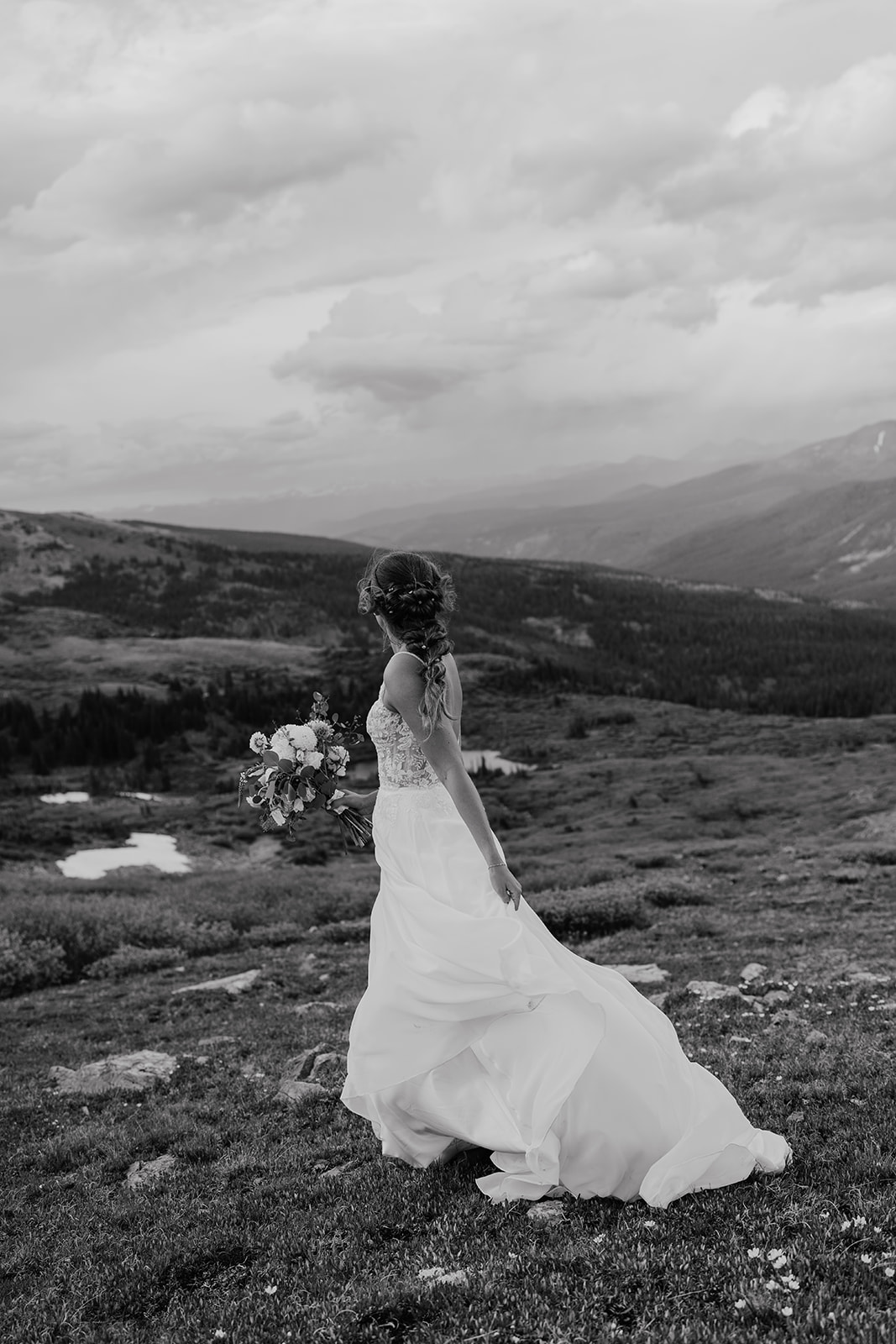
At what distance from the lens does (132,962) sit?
2289 cm

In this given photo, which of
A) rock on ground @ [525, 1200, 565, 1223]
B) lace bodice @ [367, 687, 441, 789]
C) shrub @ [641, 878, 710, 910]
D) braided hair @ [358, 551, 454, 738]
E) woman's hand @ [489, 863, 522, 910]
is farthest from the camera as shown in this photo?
shrub @ [641, 878, 710, 910]

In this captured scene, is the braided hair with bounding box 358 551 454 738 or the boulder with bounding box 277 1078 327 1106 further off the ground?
the braided hair with bounding box 358 551 454 738

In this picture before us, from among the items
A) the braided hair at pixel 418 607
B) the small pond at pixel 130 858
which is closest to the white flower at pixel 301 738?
the braided hair at pixel 418 607

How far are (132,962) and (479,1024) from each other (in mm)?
17804

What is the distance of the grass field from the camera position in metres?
5.59

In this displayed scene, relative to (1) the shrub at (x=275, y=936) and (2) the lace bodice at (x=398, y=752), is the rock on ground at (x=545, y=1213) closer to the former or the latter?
(2) the lace bodice at (x=398, y=752)

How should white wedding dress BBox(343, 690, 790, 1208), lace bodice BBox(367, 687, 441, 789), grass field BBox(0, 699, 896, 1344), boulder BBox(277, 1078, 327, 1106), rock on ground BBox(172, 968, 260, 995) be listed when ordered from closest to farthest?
grass field BBox(0, 699, 896, 1344), white wedding dress BBox(343, 690, 790, 1208), lace bodice BBox(367, 687, 441, 789), boulder BBox(277, 1078, 327, 1106), rock on ground BBox(172, 968, 260, 995)

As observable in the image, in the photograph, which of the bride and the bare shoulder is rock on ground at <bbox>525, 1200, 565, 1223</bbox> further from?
the bare shoulder

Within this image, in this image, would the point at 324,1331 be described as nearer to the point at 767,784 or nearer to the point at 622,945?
the point at 622,945

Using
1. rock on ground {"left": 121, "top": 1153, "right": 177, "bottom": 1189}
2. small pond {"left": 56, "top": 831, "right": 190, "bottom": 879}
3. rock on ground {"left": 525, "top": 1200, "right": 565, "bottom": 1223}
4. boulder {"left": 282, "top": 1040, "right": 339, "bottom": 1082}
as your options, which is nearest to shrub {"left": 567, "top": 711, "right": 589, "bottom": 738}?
small pond {"left": 56, "top": 831, "right": 190, "bottom": 879}

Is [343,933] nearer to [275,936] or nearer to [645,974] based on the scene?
[275,936]

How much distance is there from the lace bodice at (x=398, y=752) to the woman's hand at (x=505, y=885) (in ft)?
3.13

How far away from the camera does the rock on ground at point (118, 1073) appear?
491 inches

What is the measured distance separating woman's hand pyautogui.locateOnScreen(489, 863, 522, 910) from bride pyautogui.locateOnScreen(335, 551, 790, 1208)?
0.6 inches
